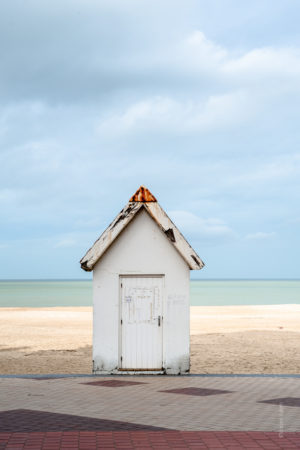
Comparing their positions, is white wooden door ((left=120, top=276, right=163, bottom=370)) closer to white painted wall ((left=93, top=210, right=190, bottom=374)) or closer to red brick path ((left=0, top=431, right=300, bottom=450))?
white painted wall ((left=93, top=210, right=190, bottom=374))

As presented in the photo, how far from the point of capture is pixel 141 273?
1565 centimetres

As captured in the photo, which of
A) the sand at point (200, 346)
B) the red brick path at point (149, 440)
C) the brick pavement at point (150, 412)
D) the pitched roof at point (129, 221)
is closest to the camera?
the red brick path at point (149, 440)

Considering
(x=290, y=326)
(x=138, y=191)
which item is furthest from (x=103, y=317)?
(x=290, y=326)

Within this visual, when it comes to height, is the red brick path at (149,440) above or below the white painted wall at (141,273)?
below

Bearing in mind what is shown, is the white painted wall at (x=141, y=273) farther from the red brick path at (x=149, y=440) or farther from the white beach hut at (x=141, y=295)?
the red brick path at (x=149, y=440)

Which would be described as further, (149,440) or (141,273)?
(141,273)

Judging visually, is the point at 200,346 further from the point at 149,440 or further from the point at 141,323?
the point at 149,440

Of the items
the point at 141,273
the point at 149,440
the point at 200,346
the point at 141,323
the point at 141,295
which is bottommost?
the point at 149,440

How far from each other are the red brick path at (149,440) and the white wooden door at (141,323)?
6147 mm

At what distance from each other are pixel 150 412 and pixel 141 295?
4907 millimetres

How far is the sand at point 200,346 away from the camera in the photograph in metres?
18.9

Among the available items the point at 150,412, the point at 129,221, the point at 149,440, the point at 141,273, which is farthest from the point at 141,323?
the point at 149,440

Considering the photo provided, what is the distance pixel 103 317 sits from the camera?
15.7 metres

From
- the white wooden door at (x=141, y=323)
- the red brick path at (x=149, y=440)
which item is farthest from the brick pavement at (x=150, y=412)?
the white wooden door at (x=141, y=323)
